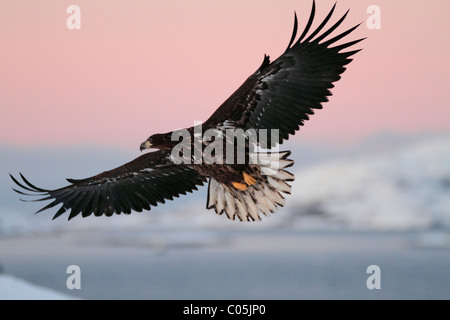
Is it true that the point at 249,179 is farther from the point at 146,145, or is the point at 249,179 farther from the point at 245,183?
the point at 146,145

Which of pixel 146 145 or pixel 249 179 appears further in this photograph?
pixel 146 145

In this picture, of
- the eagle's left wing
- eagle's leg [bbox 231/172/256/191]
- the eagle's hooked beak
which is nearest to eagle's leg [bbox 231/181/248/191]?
eagle's leg [bbox 231/172/256/191]

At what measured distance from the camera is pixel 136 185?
21.2 ft

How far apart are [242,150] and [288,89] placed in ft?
2.26

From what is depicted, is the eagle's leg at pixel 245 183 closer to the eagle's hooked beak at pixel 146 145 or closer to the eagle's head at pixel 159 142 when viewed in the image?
the eagle's head at pixel 159 142

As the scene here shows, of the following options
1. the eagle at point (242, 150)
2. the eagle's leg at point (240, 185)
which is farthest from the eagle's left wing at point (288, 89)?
the eagle's leg at point (240, 185)

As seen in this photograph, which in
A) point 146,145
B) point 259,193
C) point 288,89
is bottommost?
point 259,193

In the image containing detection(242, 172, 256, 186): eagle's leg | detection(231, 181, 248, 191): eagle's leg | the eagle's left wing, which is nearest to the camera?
the eagle's left wing

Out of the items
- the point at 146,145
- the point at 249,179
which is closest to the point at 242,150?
the point at 249,179

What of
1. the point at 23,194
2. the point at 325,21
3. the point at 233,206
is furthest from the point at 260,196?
the point at 23,194

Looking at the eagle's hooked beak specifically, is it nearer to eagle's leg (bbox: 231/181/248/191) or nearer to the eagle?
the eagle

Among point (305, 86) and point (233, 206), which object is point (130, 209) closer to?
point (233, 206)

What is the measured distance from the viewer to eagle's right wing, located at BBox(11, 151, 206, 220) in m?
6.36

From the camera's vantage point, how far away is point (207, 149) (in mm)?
5895
